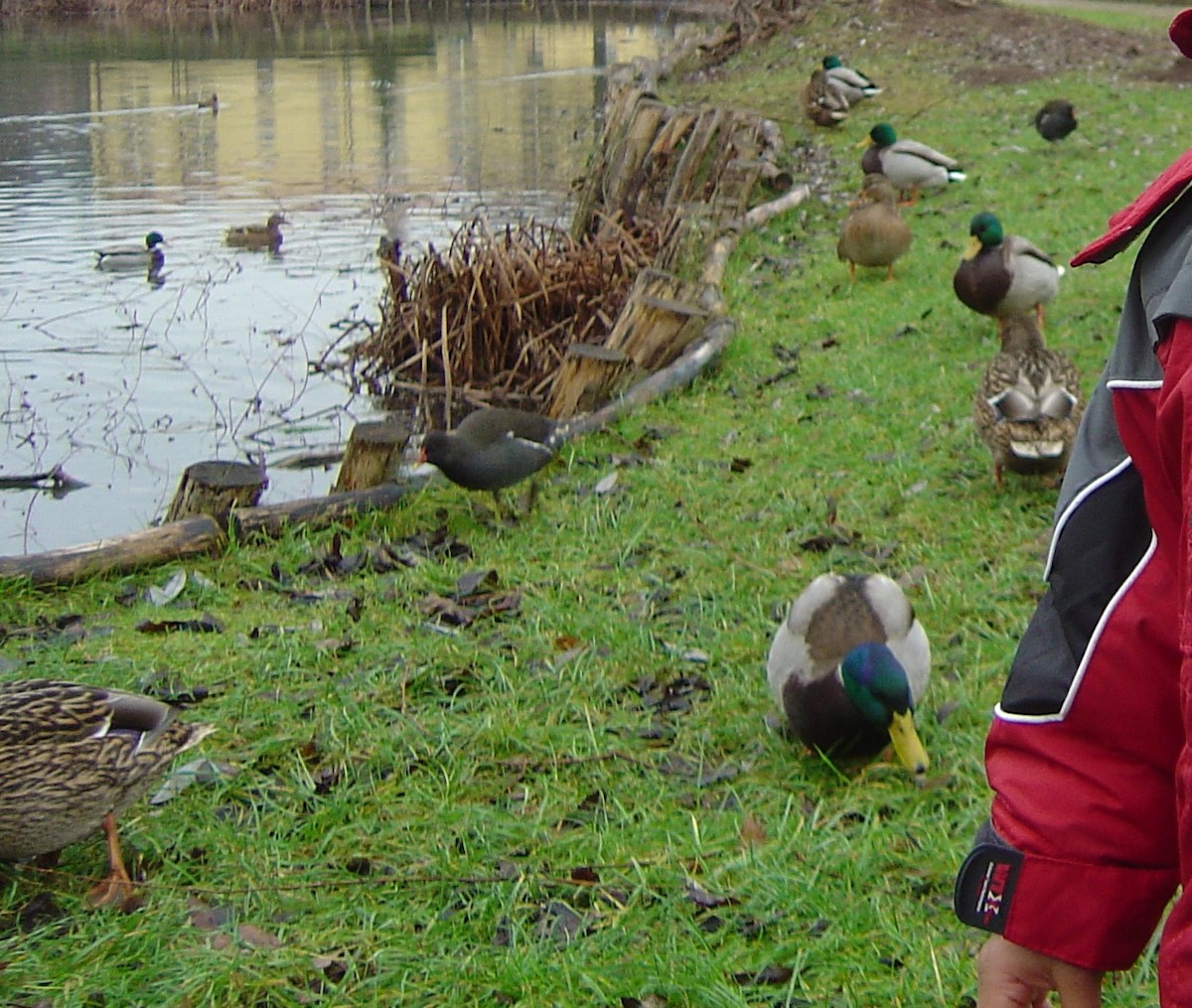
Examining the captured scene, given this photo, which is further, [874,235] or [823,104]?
[823,104]

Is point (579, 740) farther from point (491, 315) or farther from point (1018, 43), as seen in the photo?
point (1018, 43)

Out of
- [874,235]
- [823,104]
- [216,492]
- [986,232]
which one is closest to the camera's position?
[216,492]

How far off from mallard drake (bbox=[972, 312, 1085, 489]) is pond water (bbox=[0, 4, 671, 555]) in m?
3.34

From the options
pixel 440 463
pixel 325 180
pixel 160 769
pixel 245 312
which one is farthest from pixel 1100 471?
pixel 325 180

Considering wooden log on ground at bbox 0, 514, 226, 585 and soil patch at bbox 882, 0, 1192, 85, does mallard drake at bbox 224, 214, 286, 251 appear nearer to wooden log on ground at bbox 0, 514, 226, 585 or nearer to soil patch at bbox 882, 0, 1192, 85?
wooden log on ground at bbox 0, 514, 226, 585

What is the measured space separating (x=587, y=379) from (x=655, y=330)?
27.0 inches

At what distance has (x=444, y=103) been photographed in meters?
23.5

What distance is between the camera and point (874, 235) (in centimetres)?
1056

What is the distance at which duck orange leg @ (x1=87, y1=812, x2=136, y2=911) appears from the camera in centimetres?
369

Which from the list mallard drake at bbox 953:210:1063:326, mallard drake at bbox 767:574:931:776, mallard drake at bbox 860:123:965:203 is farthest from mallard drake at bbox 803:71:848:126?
mallard drake at bbox 767:574:931:776

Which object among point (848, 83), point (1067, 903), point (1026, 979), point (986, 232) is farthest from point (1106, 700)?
point (848, 83)

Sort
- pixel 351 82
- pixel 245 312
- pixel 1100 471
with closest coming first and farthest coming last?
pixel 1100 471 < pixel 245 312 < pixel 351 82

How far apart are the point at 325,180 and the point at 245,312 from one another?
19.6 feet

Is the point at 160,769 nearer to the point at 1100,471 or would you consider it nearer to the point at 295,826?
the point at 295,826
